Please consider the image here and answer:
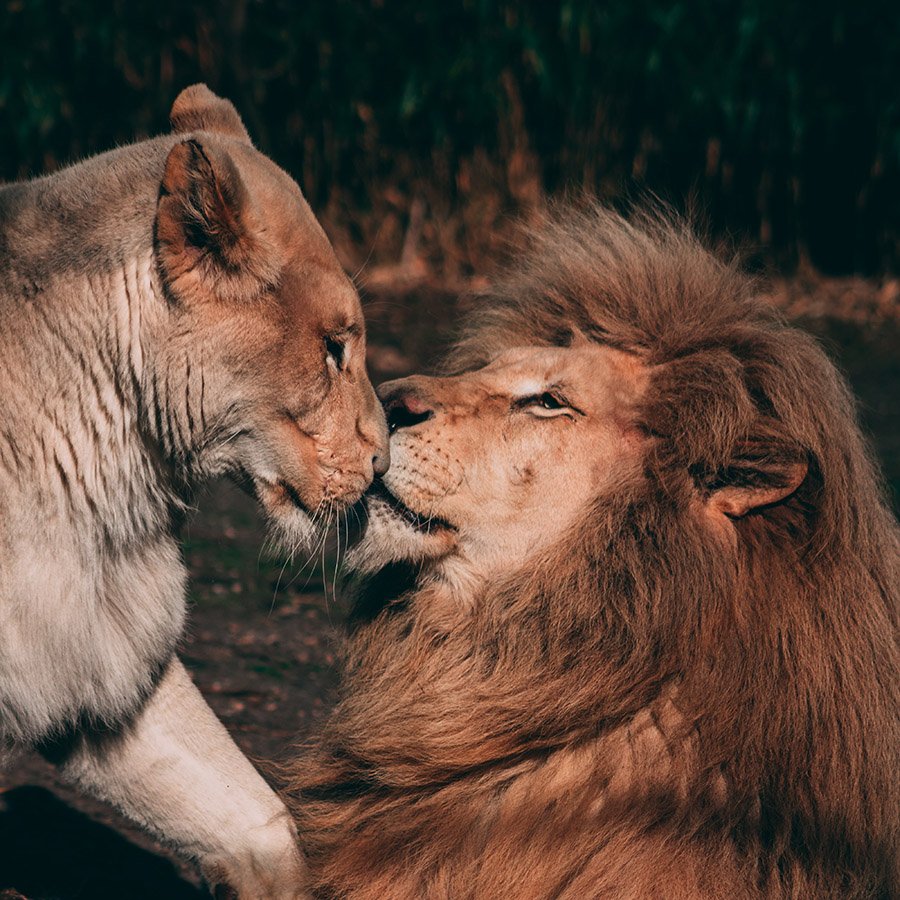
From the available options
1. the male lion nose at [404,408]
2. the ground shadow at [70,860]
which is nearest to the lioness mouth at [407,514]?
the male lion nose at [404,408]

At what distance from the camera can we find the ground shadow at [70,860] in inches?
128

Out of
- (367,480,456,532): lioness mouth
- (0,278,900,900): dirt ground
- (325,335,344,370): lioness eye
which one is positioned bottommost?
(0,278,900,900): dirt ground

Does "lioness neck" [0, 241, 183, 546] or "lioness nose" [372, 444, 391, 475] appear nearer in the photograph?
"lioness neck" [0, 241, 183, 546]

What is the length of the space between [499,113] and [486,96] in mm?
213

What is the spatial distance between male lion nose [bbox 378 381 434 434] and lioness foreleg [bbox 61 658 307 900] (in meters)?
0.82

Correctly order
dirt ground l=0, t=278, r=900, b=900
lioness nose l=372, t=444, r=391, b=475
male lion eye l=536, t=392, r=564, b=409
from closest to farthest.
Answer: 1. lioness nose l=372, t=444, r=391, b=475
2. male lion eye l=536, t=392, r=564, b=409
3. dirt ground l=0, t=278, r=900, b=900

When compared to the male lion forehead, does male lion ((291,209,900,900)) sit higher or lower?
lower

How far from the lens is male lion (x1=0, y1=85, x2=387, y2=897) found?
8.89 ft

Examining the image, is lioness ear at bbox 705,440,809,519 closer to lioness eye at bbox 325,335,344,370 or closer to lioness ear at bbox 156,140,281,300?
lioness eye at bbox 325,335,344,370

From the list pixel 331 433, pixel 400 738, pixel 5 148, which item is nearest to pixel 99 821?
pixel 400 738

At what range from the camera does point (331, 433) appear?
2895 mm

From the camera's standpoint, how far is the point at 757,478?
2.76 meters

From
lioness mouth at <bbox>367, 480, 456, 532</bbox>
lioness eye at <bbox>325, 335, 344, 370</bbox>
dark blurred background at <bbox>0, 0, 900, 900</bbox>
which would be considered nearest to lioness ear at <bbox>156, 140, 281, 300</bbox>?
lioness eye at <bbox>325, 335, 344, 370</bbox>

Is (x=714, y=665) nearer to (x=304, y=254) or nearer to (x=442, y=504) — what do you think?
(x=442, y=504)
